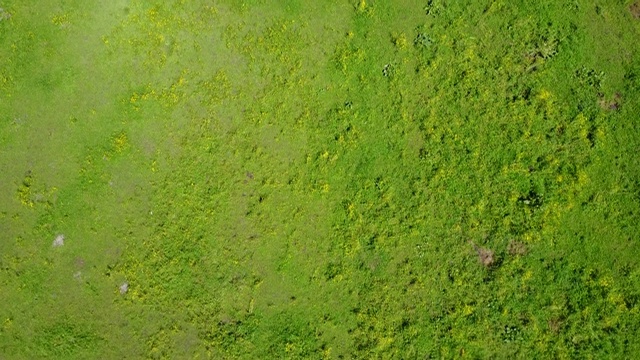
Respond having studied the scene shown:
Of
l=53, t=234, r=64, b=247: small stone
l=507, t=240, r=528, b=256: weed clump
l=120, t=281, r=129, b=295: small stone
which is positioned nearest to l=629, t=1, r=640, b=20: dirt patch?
l=507, t=240, r=528, b=256: weed clump

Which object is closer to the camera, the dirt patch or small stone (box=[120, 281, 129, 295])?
small stone (box=[120, 281, 129, 295])

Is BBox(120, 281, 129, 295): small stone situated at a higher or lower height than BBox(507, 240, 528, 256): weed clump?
higher

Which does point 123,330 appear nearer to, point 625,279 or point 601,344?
point 601,344

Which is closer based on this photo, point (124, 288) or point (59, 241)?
point (124, 288)

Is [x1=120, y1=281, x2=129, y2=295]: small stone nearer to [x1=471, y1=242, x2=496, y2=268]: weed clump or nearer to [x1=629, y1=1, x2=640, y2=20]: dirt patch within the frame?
[x1=471, y1=242, x2=496, y2=268]: weed clump

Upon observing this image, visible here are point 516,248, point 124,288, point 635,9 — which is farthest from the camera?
point 635,9

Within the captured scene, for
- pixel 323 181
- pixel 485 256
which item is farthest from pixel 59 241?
pixel 485 256

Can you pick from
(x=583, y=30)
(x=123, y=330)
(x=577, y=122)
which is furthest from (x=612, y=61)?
(x=123, y=330)

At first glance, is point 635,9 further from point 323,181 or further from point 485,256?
point 323,181
